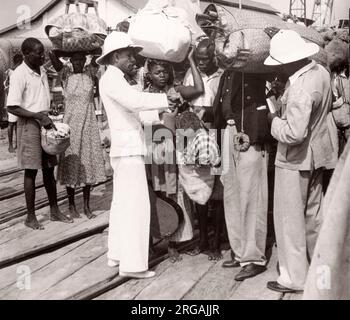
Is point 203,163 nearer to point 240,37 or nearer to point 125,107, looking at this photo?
point 125,107

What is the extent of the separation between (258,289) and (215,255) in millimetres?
801

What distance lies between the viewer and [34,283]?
4699 millimetres

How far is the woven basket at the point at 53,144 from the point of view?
6.13 m

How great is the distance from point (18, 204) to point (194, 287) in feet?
13.0

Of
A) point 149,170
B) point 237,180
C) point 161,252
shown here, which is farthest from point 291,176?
point 161,252

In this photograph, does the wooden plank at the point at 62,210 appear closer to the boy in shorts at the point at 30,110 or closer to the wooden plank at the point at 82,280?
the boy in shorts at the point at 30,110

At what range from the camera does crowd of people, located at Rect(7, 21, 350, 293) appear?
4191 mm

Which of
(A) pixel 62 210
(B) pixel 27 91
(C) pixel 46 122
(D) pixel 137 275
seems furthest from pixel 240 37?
(A) pixel 62 210

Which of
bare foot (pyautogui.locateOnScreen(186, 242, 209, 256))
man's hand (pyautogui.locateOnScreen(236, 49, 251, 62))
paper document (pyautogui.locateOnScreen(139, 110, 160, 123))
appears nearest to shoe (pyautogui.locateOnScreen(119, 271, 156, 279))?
bare foot (pyautogui.locateOnScreen(186, 242, 209, 256))

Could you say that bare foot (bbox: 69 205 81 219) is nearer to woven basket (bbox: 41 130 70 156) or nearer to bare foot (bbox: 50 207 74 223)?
bare foot (bbox: 50 207 74 223)

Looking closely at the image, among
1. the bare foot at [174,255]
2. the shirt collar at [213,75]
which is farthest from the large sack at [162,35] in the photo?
the bare foot at [174,255]

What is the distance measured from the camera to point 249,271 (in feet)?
15.4
